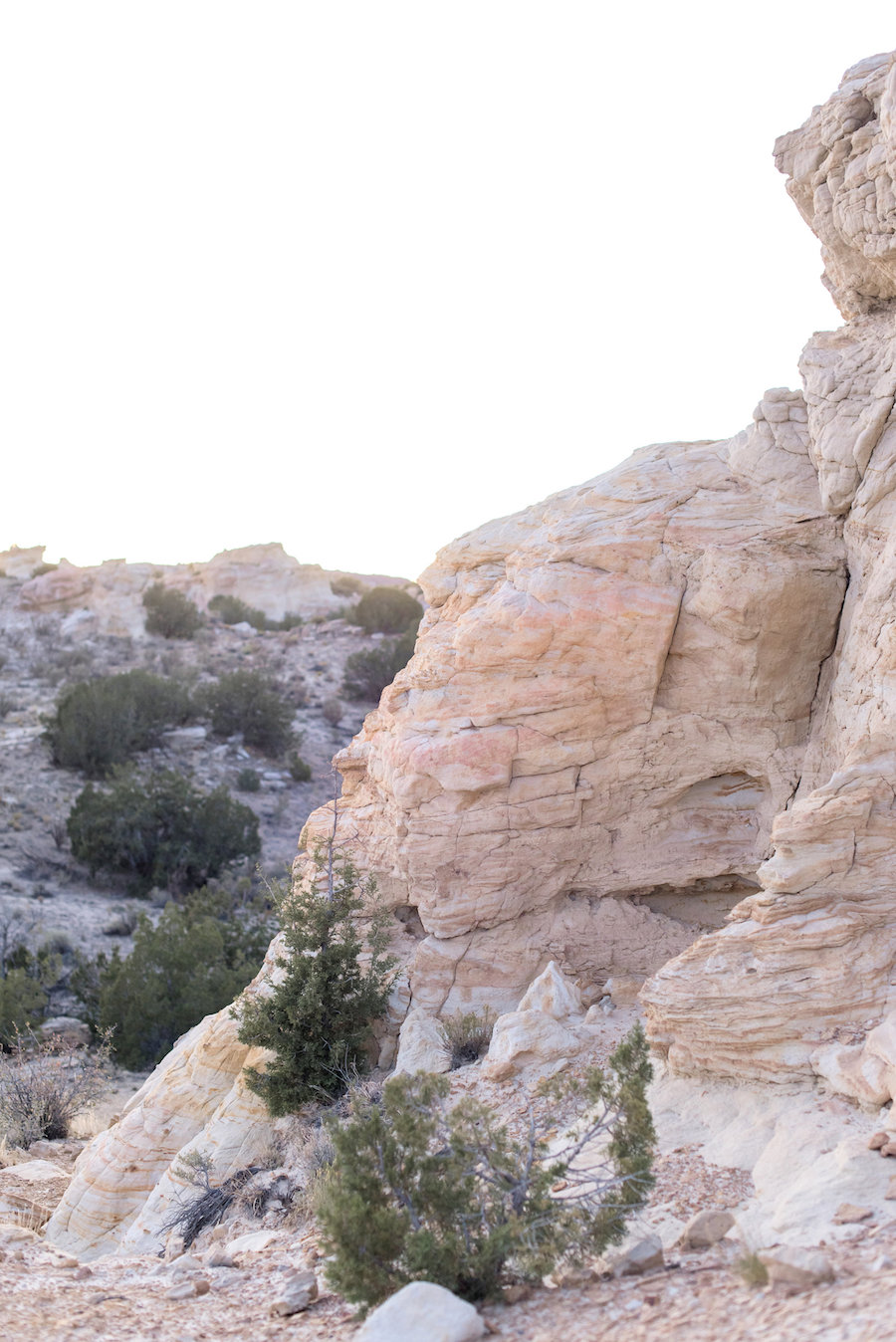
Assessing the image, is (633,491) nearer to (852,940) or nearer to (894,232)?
(894,232)

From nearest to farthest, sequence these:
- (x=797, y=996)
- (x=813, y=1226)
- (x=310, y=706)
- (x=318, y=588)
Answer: (x=813, y=1226) < (x=797, y=996) < (x=310, y=706) < (x=318, y=588)

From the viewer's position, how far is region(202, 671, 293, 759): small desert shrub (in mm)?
29875

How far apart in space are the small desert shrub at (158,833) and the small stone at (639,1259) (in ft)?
60.1

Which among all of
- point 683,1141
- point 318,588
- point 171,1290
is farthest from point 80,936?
point 318,588

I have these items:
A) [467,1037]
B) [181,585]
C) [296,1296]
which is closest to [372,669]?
[181,585]

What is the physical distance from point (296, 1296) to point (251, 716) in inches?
983

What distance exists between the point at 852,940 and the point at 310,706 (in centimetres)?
2822

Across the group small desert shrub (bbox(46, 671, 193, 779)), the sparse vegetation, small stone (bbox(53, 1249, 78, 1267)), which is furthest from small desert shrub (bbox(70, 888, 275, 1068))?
the sparse vegetation

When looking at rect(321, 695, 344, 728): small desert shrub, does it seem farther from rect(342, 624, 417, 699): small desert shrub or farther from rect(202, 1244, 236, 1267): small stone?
rect(202, 1244, 236, 1267): small stone

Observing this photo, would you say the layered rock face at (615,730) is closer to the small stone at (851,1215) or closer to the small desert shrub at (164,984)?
the small stone at (851,1215)

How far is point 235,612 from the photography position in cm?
4691

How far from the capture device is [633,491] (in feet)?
31.9

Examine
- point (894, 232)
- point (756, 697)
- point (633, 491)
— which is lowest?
point (756, 697)

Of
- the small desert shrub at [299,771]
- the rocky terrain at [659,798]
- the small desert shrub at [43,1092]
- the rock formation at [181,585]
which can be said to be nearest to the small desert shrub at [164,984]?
the small desert shrub at [43,1092]
